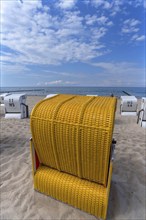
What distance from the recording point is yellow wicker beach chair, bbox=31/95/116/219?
79.2 inches

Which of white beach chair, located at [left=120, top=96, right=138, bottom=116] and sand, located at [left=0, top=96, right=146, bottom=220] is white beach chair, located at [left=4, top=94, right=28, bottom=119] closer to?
sand, located at [left=0, top=96, right=146, bottom=220]

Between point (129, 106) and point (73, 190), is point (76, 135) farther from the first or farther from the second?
point (129, 106)

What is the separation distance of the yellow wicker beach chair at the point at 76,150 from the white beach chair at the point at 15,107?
6.37 metres

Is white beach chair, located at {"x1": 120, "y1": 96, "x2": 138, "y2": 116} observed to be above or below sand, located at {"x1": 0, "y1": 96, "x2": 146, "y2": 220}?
above

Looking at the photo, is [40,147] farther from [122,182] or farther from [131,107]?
[131,107]

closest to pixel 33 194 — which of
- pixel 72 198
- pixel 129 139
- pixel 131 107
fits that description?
pixel 72 198

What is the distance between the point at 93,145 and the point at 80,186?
74 centimetres

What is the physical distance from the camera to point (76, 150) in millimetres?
2189

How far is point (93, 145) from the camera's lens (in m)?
2.03

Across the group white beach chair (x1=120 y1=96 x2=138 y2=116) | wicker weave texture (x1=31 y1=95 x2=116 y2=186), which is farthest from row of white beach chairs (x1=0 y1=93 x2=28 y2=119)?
wicker weave texture (x1=31 y1=95 x2=116 y2=186)

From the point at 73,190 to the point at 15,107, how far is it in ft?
23.3

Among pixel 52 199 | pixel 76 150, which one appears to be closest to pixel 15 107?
pixel 52 199

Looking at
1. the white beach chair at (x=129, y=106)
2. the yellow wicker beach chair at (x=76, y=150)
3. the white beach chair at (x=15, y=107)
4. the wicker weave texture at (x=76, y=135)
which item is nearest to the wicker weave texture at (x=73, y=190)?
the yellow wicker beach chair at (x=76, y=150)

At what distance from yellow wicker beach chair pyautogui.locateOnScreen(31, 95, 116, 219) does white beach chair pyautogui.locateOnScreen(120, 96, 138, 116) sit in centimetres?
777
